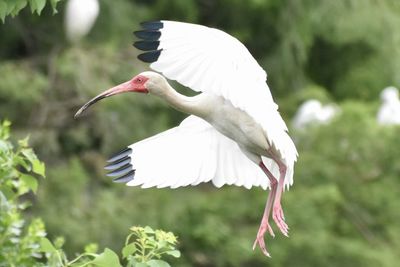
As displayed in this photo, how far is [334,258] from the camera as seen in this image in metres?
11.3

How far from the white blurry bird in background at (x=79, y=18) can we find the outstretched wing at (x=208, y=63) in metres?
7.22

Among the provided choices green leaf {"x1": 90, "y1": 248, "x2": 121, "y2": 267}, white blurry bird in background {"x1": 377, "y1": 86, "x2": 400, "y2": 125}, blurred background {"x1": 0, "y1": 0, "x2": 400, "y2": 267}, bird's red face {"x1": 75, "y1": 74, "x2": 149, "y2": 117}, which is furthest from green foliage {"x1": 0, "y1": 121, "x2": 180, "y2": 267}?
white blurry bird in background {"x1": 377, "y1": 86, "x2": 400, "y2": 125}

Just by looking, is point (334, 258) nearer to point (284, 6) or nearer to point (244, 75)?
point (284, 6)

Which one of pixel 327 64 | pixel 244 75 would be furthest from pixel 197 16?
pixel 244 75

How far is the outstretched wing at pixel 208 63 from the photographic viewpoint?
4551mm

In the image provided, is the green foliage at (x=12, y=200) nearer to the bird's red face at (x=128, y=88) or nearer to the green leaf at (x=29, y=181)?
the green leaf at (x=29, y=181)

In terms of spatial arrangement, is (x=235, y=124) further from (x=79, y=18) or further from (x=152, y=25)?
(x=79, y=18)

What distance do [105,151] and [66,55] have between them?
92 centimetres

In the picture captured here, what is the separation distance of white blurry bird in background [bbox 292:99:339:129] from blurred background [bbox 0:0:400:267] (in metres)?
0.04

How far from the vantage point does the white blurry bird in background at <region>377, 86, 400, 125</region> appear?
1312 cm

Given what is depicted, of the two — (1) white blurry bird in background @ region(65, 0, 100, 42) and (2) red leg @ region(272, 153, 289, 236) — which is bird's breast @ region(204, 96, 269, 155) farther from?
(1) white blurry bird in background @ region(65, 0, 100, 42)

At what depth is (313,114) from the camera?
1259 centimetres

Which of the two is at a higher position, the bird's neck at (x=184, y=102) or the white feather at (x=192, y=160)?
the bird's neck at (x=184, y=102)

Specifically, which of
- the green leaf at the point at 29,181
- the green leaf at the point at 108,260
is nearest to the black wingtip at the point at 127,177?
the green leaf at the point at 29,181
